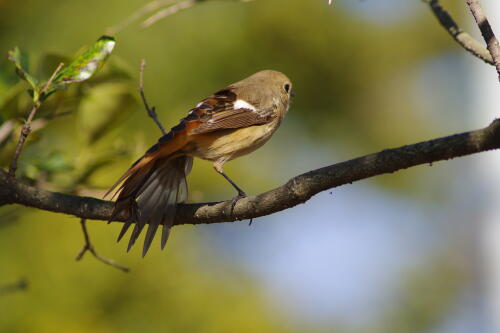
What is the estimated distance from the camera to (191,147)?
3672mm

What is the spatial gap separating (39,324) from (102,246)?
0.75 meters

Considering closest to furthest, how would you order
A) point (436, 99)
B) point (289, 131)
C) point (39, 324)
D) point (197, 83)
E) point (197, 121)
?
point (197, 121), point (39, 324), point (197, 83), point (289, 131), point (436, 99)

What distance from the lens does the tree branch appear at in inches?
78.8

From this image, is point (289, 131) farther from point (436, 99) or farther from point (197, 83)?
point (436, 99)

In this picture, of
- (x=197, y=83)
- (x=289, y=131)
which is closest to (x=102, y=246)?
(x=197, y=83)

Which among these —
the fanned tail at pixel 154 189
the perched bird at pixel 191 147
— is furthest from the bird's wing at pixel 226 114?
the fanned tail at pixel 154 189

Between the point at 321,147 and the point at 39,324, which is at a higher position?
the point at 39,324

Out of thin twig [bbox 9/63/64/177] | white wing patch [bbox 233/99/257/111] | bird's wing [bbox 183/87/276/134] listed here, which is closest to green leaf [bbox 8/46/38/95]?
thin twig [bbox 9/63/64/177]

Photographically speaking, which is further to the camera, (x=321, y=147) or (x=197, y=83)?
(x=321, y=147)

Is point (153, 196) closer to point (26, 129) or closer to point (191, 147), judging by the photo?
point (191, 147)

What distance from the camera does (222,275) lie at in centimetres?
665

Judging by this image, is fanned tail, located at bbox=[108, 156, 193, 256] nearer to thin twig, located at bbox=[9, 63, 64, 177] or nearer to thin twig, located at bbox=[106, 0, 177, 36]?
thin twig, located at bbox=[9, 63, 64, 177]

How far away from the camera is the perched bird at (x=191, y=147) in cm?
320

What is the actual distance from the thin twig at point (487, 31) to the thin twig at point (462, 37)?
281 millimetres
